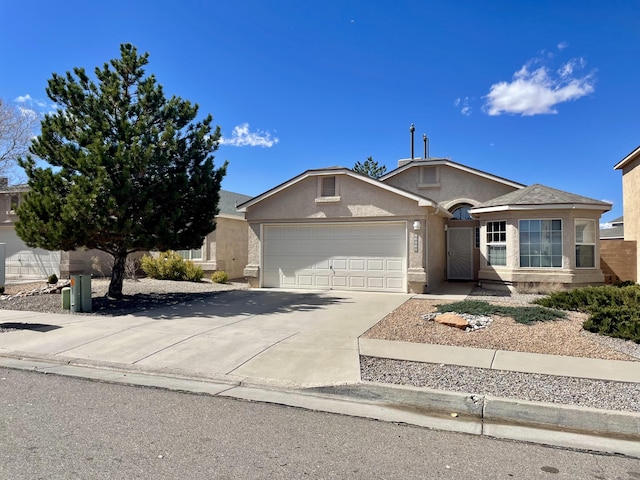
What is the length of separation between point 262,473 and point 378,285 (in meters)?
11.6

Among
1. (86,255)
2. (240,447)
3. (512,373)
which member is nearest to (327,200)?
(512,373)

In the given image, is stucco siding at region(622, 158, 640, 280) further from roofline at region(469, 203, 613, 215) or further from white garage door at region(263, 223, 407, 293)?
white garage door at region(263, 223, 407, 293)

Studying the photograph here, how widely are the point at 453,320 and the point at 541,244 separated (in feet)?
23.7

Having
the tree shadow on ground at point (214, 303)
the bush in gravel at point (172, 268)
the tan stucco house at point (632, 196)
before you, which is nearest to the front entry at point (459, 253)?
the tan stucco house at point (632, 196)

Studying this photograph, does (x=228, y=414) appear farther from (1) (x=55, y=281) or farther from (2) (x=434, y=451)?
(1) (x=55, y=281)

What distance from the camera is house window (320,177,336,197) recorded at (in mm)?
15508

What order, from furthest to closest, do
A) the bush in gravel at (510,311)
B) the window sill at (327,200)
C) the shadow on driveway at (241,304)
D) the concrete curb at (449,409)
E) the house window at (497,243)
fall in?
1. the window sill at (327,200)
2. the house window at (497,243)
3. the shadow on driveway at (241,304)
4. the bush in gravel at (510,311)
5. the concrete curb at (449,409)

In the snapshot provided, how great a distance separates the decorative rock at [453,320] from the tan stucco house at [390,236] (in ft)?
15.8

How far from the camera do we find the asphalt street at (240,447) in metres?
3.62

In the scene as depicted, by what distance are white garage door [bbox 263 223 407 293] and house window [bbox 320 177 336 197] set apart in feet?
3.60

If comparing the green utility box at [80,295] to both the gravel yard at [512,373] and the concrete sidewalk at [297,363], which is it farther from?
the gravel yard at [512,373]

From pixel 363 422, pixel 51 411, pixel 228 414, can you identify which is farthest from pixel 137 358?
pixel 363 422

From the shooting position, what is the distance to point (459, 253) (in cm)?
1923

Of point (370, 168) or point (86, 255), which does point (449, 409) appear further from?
point (370, 168)
